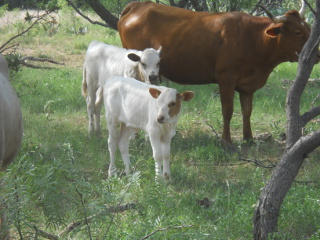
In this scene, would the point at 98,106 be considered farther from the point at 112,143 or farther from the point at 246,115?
the point at 246,115

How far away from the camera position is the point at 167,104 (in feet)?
23.7

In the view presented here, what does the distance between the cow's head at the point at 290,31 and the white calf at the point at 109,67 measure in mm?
1709

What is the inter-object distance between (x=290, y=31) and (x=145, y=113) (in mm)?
2954

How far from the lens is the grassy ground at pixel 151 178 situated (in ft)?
14.8

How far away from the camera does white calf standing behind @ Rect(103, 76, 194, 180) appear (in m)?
7.26

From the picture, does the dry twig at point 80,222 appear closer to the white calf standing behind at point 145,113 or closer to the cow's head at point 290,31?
the white calf standing behind at point 145,113

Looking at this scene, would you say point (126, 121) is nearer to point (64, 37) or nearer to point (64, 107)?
point (64, 107)

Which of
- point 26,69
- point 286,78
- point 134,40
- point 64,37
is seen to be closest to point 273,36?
point 134,40

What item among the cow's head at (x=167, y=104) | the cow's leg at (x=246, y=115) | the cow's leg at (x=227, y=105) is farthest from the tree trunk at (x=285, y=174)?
the cow's leg at (x=246, y=115)

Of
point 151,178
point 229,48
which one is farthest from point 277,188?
point 229,48

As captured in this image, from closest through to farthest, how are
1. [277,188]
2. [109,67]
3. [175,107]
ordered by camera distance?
[277,188], [175,107], [109,67]

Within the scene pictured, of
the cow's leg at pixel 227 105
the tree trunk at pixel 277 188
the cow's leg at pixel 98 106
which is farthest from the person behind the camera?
the cow's leg at pixel 98 106

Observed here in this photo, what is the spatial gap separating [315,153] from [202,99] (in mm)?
3401

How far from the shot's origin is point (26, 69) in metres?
16.1
